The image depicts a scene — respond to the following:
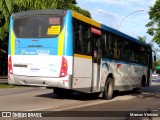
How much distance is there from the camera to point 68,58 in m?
14.2

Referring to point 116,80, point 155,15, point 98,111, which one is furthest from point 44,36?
point 155,15

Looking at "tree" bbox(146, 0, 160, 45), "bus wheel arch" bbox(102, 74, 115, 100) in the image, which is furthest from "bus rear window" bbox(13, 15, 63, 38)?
"tree" bbox(146, 0, 160, 45)

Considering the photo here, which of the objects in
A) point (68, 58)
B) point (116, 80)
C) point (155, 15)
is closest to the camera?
point (68, 58)

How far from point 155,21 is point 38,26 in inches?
1852

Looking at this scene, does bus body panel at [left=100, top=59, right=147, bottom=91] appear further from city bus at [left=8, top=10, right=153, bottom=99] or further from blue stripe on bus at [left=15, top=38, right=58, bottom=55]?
blue stripe on bus at [left=15, top=38, right=58, bottom=55]

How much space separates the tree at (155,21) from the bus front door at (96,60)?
130 feet

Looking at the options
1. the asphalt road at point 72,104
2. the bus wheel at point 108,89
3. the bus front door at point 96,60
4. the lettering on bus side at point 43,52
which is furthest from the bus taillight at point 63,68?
the bus wheel at point 108,89

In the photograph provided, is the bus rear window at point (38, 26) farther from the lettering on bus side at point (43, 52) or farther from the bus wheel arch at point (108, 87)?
the bus wheel arch at point (108, 87)

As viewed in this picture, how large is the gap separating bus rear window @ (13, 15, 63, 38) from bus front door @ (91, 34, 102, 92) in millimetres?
1997

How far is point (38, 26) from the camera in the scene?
48.6 feet

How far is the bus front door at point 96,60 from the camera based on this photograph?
52.3 feet

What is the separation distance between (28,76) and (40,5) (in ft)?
42.5

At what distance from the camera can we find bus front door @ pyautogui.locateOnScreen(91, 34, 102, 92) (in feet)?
52.3

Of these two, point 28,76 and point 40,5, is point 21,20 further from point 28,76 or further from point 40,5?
point 40,5
